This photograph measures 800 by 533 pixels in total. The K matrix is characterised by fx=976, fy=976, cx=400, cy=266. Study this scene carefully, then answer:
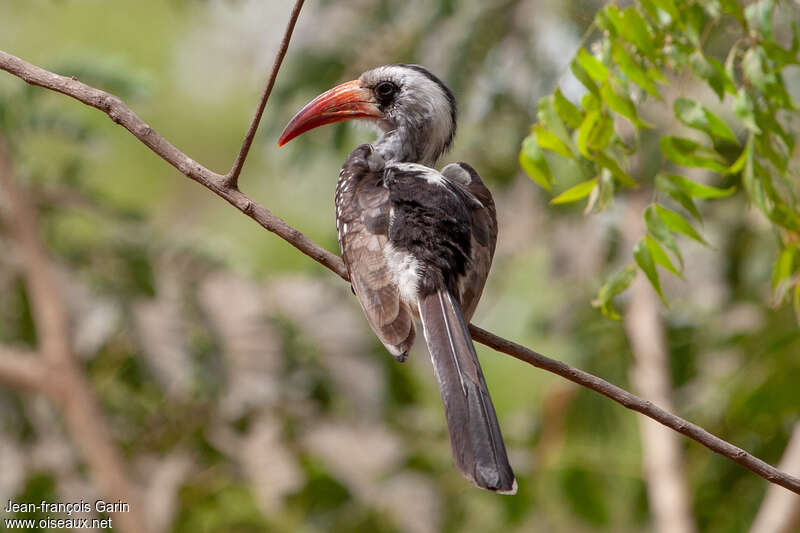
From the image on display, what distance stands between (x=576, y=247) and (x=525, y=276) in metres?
1.84

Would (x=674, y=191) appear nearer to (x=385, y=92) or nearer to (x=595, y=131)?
(x=595, y=131)

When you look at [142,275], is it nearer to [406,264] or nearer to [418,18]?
[418,18]

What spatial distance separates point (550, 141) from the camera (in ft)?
7.66

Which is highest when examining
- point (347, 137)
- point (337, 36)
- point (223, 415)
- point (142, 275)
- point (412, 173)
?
point (337, 36)

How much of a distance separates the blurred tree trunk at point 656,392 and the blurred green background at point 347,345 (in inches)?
7.5

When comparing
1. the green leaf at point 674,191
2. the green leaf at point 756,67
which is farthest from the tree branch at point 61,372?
the green leaf at point 756,67

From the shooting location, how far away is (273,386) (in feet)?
14.1

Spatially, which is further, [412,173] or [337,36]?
[337,36]

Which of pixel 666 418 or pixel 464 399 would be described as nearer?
pixel 666 418

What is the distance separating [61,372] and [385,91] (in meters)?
1.96

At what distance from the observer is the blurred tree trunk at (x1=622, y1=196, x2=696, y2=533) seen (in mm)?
4484

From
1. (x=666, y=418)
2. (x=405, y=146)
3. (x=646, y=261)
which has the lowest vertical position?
(x=666, y=418)

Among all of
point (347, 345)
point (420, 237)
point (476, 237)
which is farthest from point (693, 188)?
point (347, 345)

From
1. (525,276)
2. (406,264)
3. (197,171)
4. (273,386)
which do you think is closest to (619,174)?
(406,264)
